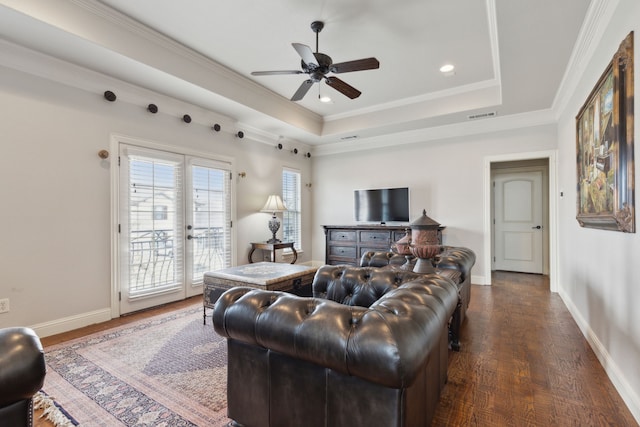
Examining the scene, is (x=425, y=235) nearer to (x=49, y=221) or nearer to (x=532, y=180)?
(x=49, y=221)

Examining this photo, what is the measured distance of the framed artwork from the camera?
1.86m

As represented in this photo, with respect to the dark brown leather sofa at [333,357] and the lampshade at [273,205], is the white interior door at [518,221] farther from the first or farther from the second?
the dark brown leather sofa at [333,357]

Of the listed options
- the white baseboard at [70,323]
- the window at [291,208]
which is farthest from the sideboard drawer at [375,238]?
the white baseboard at [70,323]

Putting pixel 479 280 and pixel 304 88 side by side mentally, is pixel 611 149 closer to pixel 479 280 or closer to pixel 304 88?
pixel 304 88

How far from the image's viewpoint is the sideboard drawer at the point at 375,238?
554 cm

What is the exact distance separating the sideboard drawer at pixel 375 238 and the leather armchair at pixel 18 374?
4972 millimetres

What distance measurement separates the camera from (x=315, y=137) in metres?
6.01

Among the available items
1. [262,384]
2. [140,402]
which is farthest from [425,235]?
[140,402]

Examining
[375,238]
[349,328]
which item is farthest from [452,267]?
[375,238]

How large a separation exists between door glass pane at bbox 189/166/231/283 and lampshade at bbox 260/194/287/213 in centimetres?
71

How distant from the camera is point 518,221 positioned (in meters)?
6.23

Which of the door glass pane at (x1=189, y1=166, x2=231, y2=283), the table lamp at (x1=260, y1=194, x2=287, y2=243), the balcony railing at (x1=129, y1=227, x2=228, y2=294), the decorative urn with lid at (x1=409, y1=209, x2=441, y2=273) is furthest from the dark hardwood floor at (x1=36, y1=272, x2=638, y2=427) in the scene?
the table lamp at (x1=260, y1=194, x2=287, y2=243)

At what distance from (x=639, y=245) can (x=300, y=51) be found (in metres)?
2.70

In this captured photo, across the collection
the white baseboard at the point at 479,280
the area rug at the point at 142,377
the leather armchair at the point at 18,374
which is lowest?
the area rug at the point at 142,377
